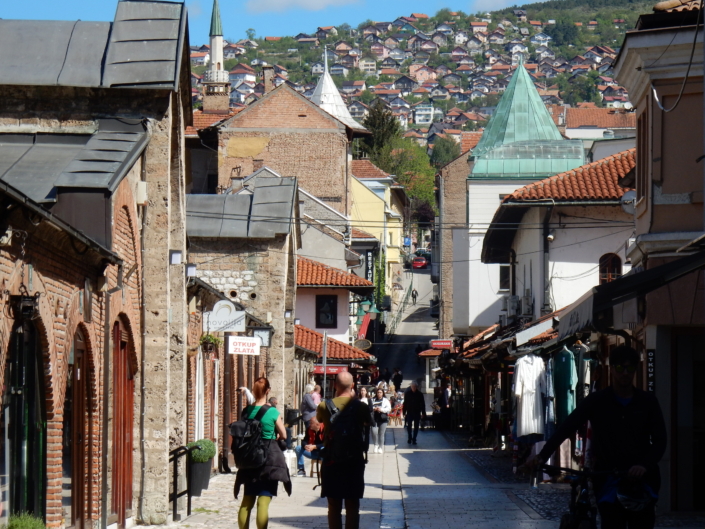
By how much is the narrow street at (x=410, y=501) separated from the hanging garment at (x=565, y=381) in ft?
5.26

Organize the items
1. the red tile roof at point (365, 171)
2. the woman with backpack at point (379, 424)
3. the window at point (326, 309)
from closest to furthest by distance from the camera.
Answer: the woman with backpack at point (379, 424)
the window at point (326, 309)
the red tile roof at point (365, 171)

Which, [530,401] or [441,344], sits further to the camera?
[441,344]

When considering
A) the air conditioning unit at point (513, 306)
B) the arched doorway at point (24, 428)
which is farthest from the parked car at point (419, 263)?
the arched doorway at point (24, 428)

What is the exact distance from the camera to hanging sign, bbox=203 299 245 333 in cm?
1959

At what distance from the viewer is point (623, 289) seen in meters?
11.4

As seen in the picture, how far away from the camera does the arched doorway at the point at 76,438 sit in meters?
10.6

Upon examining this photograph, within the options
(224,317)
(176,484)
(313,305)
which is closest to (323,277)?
(313,305)

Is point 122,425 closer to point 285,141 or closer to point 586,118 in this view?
point 285,141

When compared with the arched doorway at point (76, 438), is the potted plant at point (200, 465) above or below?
below

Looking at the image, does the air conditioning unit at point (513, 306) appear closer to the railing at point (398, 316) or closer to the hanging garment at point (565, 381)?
the hanging garment at point (565, 381)

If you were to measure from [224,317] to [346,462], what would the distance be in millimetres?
8886

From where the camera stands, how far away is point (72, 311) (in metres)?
10.5

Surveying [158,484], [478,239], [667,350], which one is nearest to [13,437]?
[158,484]

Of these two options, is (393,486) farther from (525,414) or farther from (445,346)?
(445,346)
